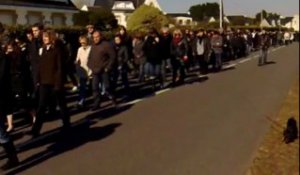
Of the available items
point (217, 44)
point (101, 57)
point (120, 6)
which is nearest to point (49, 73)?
point (101, 57)

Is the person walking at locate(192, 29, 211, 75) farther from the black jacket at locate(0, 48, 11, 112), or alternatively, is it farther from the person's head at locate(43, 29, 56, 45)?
the black jacket at locate(0, 48, 11, 112)

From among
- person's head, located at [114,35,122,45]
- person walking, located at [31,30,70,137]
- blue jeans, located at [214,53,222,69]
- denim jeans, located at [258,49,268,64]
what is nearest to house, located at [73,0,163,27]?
denim jeans, located at [258,49,268,64]

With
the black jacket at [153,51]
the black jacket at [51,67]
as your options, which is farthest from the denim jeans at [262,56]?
the black jacket at [51,67]

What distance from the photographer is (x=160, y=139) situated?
8.64m

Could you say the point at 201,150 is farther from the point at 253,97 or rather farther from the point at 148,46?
the point at 148,46

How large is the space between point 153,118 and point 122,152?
10.3 feet

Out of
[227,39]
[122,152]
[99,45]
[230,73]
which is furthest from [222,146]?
[227,39]

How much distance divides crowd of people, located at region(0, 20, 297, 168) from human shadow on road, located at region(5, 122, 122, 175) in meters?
0.21

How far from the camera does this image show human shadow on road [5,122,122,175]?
7195mm

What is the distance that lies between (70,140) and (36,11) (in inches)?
1450

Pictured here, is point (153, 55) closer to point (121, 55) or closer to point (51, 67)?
point (121, 55)

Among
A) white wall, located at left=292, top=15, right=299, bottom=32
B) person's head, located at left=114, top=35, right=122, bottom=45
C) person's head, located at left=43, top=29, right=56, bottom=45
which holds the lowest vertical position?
person's head, located at left=114, top=35, right=122, bottom=45

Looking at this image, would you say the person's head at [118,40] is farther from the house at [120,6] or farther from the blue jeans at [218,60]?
the house at [120,6]

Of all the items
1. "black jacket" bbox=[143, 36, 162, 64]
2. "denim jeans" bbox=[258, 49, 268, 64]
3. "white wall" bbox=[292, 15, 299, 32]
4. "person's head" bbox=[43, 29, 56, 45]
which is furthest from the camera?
"denim jeans" bbox=[258, 49, 268, 64]
